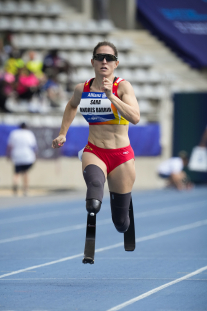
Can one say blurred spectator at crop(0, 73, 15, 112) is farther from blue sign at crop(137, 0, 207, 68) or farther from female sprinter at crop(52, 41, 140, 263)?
female sprinter at crop(52, 41, 140, 263)

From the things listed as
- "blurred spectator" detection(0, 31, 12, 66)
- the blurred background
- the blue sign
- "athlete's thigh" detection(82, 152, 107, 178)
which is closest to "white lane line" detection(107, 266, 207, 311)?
"athlete's thigh" detection(82, 152, 107, 178)

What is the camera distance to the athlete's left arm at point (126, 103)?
5250mm

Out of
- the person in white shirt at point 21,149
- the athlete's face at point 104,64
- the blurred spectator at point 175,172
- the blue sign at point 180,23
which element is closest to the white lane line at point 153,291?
the athlete's face at point 104,64

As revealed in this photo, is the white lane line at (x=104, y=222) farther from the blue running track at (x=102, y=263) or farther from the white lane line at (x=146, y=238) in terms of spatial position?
the white lane line at (x=146, y=238)

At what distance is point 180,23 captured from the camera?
2614cm

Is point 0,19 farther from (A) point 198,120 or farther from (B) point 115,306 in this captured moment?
(B) point 115,306

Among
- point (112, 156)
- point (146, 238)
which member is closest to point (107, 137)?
point (112, 156)

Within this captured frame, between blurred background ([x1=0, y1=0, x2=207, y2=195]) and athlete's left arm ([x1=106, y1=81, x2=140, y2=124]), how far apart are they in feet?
39.4

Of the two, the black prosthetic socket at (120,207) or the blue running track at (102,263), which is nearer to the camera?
the blue running track at (102,263)

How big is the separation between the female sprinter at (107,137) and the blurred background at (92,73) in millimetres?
Result: 11769

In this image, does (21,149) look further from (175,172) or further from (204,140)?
(204,140)

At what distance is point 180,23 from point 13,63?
29.9ft

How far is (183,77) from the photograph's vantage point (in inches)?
987

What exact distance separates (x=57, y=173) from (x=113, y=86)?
1327 centimetres
